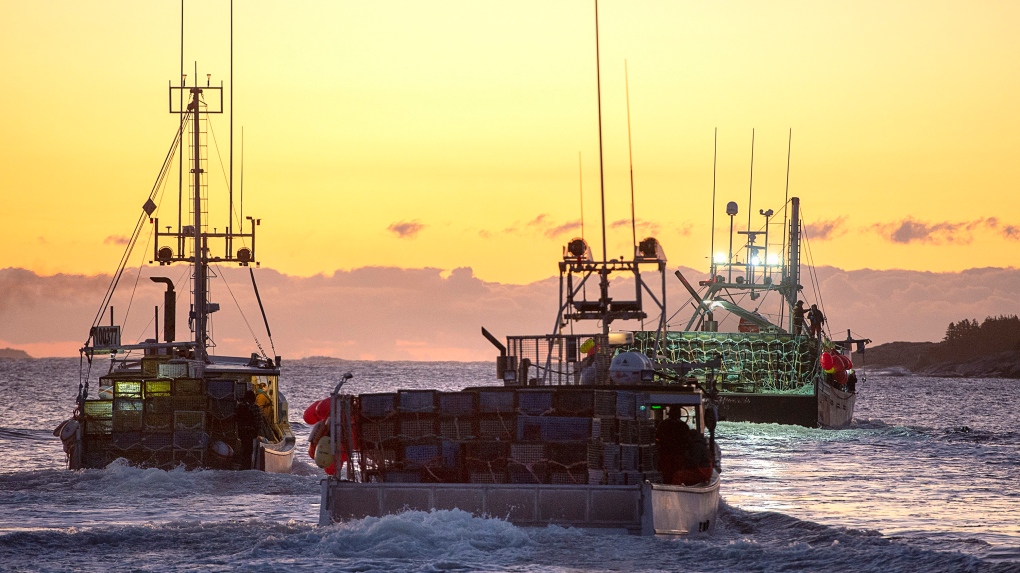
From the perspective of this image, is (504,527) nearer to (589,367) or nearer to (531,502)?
(531,502)

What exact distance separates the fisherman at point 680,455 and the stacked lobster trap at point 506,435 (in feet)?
0.80

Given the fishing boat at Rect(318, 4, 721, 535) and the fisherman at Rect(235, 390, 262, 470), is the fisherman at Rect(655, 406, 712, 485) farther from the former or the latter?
the fisherman at Rect(235, 390, 262, 470)

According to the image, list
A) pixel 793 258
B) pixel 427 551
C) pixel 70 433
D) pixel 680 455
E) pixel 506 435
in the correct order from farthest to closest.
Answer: pixel 793 258, pixel 70 433, pixel 680 455, pixel 506 435, pixel 427 551

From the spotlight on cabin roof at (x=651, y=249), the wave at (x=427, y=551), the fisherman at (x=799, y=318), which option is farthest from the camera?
the fisherman at (x=799, y=318)

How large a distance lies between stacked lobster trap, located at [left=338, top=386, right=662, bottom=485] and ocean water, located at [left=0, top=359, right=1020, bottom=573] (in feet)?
4.56

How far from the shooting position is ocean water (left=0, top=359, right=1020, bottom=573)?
19.3 metres

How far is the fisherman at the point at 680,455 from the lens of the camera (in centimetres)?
2125

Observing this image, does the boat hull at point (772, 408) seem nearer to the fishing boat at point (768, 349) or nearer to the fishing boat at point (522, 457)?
the fishing boat at point (768, 349)

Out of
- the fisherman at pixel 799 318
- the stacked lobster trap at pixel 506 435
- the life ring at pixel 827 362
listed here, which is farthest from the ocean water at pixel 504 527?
the fisherman at pixel 799 318

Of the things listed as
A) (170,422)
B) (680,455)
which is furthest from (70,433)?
(680,455)

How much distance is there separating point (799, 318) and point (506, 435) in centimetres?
4249

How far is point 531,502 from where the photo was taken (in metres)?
19.8

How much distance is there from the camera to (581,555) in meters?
19.3

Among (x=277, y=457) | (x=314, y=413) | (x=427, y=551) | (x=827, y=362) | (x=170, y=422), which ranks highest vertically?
(x=827, y=362)
